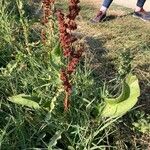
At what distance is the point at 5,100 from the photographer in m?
4.01

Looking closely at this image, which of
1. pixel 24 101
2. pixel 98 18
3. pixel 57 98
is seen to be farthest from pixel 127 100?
pixel 98 18

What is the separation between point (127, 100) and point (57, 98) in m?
0.60

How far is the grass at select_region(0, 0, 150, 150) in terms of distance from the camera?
11.4 feet

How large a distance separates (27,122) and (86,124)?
45cm

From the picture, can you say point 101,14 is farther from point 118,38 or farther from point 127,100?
point 127,100

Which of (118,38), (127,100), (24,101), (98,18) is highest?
(127,100)

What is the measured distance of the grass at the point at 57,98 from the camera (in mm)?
3482

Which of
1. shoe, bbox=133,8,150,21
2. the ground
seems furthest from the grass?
→ shoe, bbox=133,8,150,21

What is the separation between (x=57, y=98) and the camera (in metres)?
3.78

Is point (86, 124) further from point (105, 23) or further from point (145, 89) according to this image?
point (105, 23)

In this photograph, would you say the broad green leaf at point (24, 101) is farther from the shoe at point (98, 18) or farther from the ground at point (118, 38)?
the shoe at point (98, 18)

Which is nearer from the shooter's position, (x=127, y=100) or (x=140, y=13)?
(x=127, y=100)

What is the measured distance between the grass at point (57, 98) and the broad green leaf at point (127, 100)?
6 cm

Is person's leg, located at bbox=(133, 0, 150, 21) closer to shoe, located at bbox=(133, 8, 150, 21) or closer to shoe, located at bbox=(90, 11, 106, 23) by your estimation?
shoe, located at bbox=(133, 8, 150, 21)
